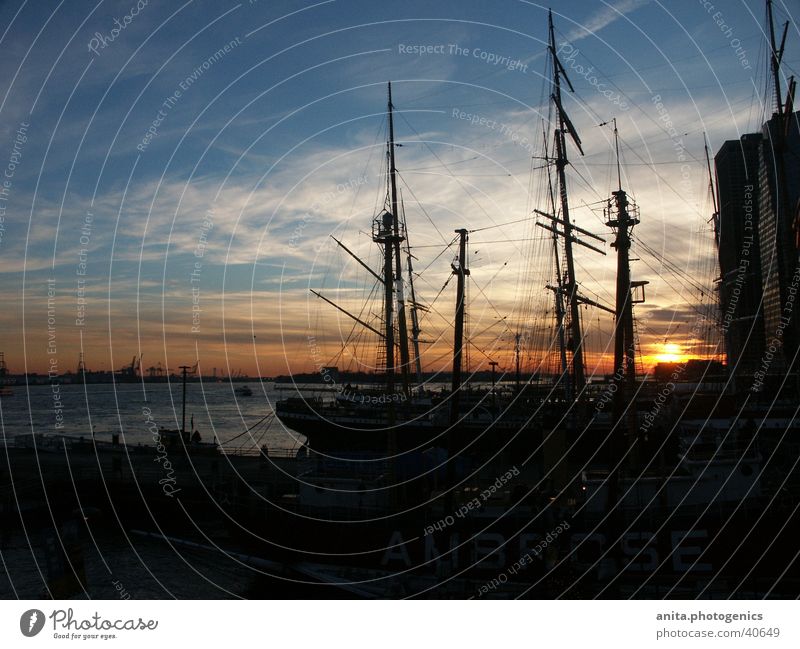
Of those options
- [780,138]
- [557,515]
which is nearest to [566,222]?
[780,138]

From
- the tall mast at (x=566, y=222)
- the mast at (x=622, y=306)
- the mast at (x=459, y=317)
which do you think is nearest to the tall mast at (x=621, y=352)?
the mast at (x=622, y=306)

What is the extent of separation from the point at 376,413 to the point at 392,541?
2038cm

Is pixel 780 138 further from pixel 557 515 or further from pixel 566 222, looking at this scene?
pixel 557 515

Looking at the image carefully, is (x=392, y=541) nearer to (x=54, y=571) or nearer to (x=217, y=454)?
(x=54, y=571)

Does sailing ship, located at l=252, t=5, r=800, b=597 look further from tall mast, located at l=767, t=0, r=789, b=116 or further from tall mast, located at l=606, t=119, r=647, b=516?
tall mast, located at l=767, t=0, r=789, b=116

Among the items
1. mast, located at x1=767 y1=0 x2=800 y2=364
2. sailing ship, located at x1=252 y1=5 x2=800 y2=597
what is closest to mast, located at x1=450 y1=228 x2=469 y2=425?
sailing ship, located at x1=252 y1=5 x2=800 y2=597

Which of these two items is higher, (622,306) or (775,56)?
(775,56)

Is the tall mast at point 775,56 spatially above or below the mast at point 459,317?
above

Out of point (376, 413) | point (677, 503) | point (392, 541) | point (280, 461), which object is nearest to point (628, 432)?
point (677, 503)

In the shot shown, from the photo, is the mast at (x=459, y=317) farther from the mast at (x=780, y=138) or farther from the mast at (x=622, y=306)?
the mast at (x=780, y=138)

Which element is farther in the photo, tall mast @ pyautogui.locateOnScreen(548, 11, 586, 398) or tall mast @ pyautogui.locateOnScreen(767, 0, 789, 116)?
tall mast @ pyautogui.locateOnScreen(548, 11, 586, 398)

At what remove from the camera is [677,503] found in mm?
14133

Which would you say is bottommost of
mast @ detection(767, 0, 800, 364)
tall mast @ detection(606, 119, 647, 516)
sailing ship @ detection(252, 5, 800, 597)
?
sailing ship @ detection(252, 5, 800, 597)

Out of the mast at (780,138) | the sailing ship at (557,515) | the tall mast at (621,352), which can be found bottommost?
the sailing ship at (557,515)
